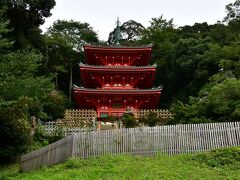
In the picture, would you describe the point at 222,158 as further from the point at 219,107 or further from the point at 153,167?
the point at 219,107

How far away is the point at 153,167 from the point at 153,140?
2514 millimetres

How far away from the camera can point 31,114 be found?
29.1 metres

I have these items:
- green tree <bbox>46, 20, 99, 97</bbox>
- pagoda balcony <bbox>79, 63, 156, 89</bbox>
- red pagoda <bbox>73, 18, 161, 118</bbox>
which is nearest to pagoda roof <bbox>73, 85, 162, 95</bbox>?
red pagoda <bbox>73, 18, 161, 118</bbox>

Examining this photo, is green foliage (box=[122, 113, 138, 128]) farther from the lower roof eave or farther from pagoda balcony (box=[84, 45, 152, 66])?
pagoda balcony (box=[84, 45, 152, 66])

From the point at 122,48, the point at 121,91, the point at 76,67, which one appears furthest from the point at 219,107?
the point at 76,67

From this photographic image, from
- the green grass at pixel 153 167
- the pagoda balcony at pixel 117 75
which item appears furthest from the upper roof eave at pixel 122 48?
the green grass at pixel 153 167

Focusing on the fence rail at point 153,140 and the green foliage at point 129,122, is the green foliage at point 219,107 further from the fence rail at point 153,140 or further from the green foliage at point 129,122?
the fence rail at point 153,140

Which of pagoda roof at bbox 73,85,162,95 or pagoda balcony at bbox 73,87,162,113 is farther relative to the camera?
pagoda balcony at bbox 73,87,162,113

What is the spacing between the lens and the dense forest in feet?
62.3

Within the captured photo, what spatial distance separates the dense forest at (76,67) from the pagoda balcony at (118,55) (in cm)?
387

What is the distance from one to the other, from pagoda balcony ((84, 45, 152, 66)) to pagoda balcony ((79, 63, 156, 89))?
2170 millimetres

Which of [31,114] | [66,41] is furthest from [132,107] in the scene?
[66,41]

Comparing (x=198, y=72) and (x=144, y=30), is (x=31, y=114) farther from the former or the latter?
(x=144, y=30)

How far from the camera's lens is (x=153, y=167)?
15.1 metres
